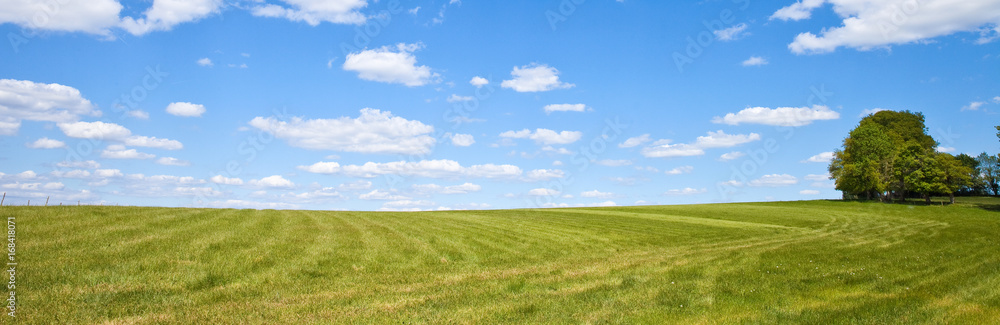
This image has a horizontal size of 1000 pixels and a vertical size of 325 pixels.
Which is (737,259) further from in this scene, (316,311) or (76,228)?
(76,228)

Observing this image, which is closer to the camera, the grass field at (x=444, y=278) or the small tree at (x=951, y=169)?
the grass field at (x=444, y=278)

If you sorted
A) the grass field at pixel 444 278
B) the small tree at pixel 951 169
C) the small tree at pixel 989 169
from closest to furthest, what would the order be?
the grass field at pixel 444 278 < the small tree at pixel 951 169 < the small tree at pixel 989 169

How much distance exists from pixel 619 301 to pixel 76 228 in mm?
17533

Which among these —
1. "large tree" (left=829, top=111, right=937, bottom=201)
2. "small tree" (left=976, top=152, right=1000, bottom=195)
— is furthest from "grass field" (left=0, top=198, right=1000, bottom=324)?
"small tree" (left=976, top=152, right=1000, bottom=195)

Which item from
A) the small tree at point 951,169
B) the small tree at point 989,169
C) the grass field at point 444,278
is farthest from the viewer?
the small tree at point 989,169

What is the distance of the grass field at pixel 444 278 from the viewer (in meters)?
9.06

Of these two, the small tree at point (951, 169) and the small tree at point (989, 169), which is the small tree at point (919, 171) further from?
the small tree at point (989, 169)

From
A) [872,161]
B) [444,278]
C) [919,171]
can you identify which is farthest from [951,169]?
[444,278]

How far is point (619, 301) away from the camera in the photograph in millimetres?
10125

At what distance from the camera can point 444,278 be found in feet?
43.0

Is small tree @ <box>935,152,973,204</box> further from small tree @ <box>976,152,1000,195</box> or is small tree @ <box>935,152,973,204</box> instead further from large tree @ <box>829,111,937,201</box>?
small tree @ <box>976,152,1000,195</box>

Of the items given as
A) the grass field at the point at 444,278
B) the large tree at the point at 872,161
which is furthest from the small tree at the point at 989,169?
the grass field at the point at 444,278

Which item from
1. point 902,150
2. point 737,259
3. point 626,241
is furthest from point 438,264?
point 902,150

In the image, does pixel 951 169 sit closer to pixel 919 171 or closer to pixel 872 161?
pixel 919 171
